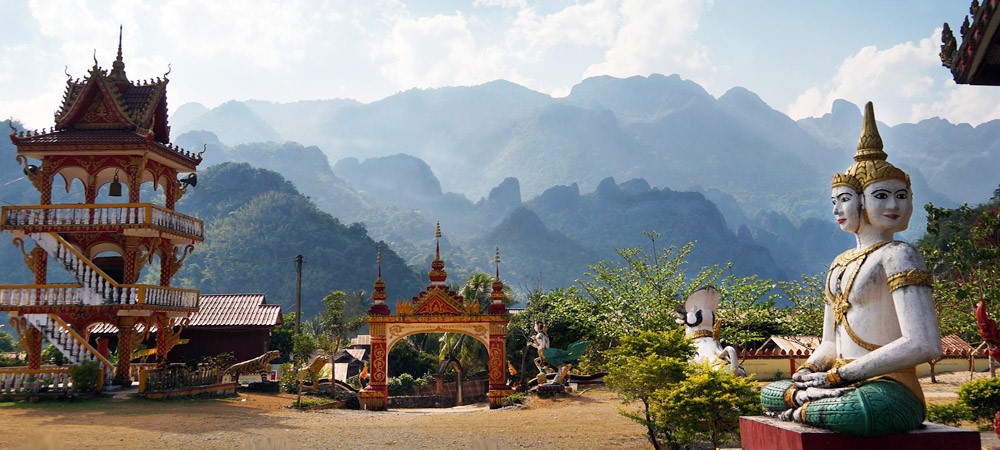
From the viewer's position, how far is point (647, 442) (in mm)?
13383

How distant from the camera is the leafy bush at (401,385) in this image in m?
32.6

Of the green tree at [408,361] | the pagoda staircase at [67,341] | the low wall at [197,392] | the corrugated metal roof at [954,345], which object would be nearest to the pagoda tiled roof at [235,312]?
the green tree at [408,361]

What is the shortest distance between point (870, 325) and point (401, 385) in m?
26.9

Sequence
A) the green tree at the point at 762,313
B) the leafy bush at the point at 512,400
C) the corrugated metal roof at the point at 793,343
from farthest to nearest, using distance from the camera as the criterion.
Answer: the green tree at the point at 762,313 < the corrugated metal roof at the point at 793,343 < the leafy bush at the point at 512,400

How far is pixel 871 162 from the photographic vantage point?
26.2 ft

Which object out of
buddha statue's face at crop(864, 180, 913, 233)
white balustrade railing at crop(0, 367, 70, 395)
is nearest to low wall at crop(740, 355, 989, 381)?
buddha statue's face at crop(864, 180, 913, 233)

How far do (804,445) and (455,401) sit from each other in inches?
941

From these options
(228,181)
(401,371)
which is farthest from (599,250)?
(401,371)

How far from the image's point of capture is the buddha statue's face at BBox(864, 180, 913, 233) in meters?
7.72

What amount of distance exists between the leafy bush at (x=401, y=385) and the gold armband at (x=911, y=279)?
1063 inches

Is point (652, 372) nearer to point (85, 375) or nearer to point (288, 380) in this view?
point (85, 375)

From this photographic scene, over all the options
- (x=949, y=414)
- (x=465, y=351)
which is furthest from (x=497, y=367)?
(x=949, y=414)

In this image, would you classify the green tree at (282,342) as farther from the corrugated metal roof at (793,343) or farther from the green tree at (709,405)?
the green tree at (709,405)

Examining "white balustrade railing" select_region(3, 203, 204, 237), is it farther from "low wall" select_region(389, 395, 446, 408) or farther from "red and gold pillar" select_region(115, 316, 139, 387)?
"low wall" select_region(389, 395, 446, 408)
